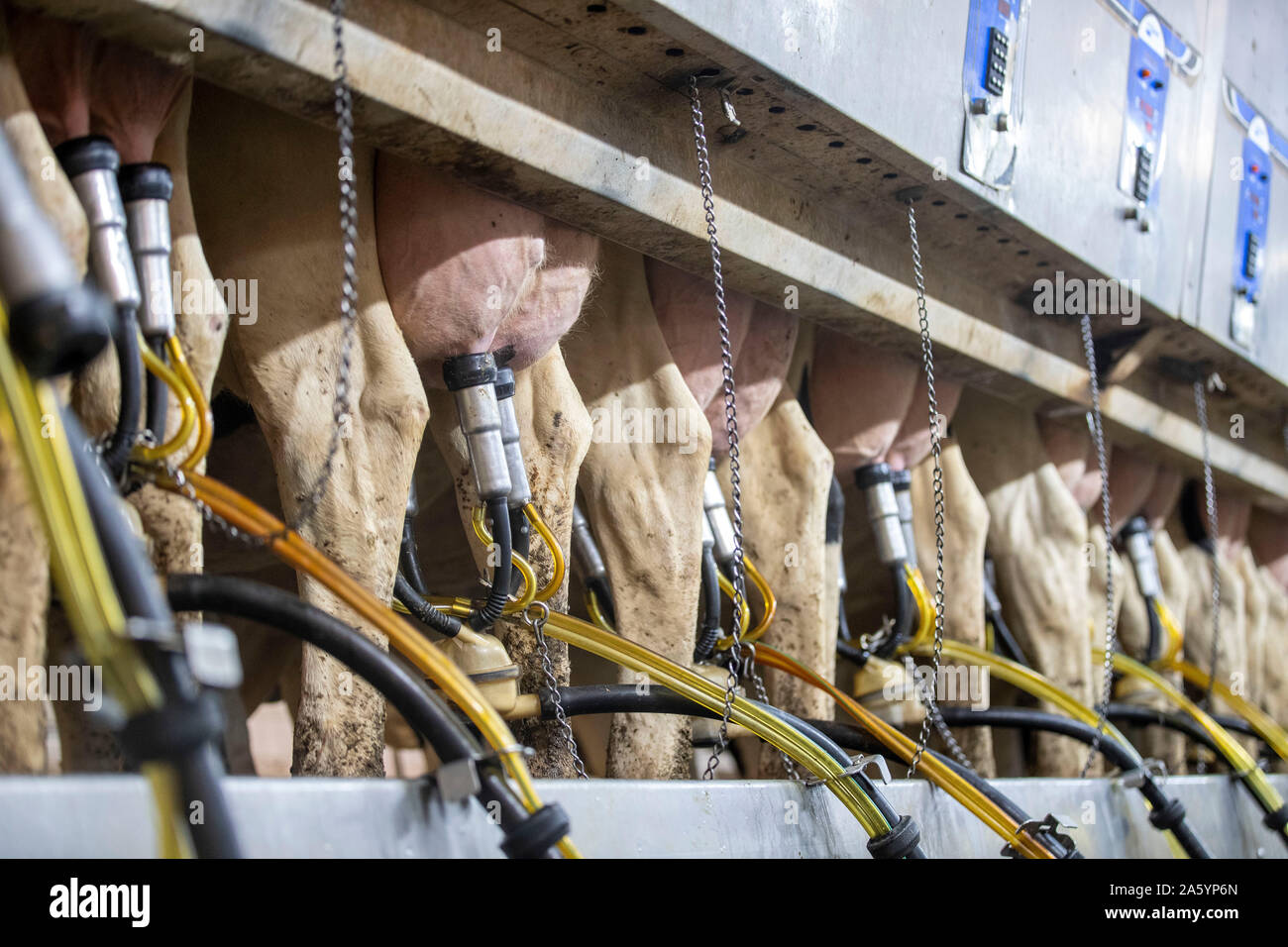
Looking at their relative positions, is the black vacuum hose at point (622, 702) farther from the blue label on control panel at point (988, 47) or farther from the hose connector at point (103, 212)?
the blue label on control panel at point (988, 47)

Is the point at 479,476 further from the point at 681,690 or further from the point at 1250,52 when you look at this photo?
the point at 1250,52

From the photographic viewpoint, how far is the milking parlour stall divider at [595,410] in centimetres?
118

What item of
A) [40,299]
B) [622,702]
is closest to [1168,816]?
[622,702]

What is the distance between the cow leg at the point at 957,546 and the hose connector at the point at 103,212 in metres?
2.24

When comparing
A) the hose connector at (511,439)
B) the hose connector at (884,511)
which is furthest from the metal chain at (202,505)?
the hose connector at (884,511)

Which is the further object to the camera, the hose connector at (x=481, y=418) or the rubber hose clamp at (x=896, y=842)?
the hose connector at (x=481, y=418)


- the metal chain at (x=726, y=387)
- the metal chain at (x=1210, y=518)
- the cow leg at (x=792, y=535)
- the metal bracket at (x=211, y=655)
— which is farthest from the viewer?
the metal chain at (x=1210, y=518)

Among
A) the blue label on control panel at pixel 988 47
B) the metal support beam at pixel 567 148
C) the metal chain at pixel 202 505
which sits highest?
the blue label on control panel at pixel 988 47

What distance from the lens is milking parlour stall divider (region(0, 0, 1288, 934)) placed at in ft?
3.86

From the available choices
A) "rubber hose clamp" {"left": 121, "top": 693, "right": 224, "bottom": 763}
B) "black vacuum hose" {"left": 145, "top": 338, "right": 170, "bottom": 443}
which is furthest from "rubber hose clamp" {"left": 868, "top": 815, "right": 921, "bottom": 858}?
"rubber hose clamp" {"left": 121, "top": 693, "right": 224, "bottom": 763}

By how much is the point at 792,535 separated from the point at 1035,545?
1.10m

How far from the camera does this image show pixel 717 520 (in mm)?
2504
